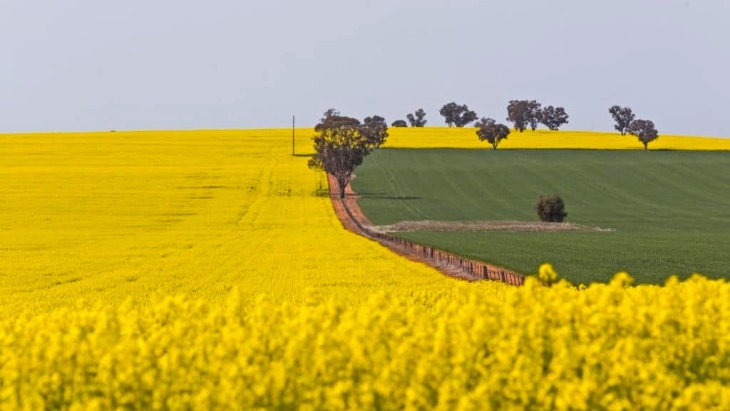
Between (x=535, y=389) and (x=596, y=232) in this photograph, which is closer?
(x=535, y=389)

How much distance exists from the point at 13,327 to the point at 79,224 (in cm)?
5157

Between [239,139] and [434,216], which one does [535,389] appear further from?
[239,139]

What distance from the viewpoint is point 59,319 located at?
31.0 feet

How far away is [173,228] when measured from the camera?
187 feet

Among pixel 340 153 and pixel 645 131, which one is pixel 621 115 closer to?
pixel 645 131

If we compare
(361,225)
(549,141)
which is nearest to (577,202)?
(361,225)

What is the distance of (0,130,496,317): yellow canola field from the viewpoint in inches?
1058

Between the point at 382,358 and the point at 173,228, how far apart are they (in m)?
50.8

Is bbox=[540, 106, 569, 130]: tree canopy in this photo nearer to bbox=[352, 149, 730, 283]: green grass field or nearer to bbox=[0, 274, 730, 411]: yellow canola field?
bbox=[352, 149, 730, 283]: green grass field

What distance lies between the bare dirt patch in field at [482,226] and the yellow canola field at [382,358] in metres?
46.9

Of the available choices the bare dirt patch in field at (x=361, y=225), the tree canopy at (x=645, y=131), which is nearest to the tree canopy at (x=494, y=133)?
the tree canopy at (x=645, y=131)

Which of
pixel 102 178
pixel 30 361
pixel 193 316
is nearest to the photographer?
pixel 30 361

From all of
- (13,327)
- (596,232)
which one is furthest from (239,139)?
(13,327)

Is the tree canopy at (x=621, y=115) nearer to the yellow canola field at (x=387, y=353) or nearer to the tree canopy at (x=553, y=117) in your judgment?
the tree canopy at (x=553, y=117)
